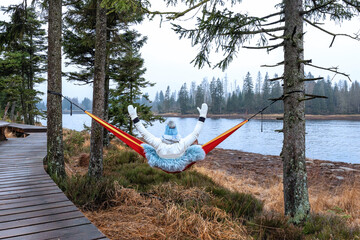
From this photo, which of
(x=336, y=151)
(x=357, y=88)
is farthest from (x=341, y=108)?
(x=336, y=151)

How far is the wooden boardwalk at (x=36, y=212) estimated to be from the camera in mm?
1817

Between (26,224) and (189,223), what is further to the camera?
(189,223)

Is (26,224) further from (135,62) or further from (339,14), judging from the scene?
(135,62)

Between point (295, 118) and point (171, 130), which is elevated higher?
point (295, 118)

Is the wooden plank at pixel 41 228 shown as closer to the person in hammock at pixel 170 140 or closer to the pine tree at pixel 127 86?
the person in hammock at pixel 170 140

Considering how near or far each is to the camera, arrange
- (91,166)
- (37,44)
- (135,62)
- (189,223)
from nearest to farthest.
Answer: (189,223), (91,166), (135,62), (37,44)

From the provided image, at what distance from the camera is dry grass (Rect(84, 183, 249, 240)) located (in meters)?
2.45

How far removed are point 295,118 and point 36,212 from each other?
3211mm

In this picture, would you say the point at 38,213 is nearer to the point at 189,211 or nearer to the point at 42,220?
the point at 42,220

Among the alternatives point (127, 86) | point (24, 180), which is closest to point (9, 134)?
point (127, 86)

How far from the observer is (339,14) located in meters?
3.49

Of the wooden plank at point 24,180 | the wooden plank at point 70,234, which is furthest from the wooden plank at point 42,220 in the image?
the wooden plank at point 24,180

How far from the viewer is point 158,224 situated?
2.77 metres

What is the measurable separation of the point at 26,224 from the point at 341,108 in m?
57.3
